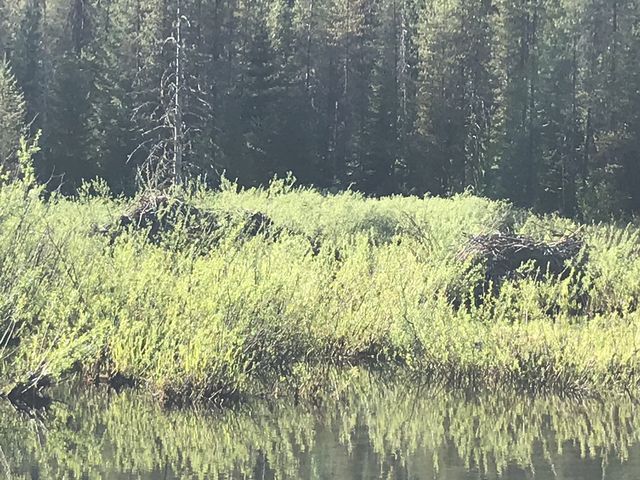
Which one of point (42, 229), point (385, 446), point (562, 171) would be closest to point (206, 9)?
point (562, 171)

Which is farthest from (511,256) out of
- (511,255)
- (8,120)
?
(8,120)

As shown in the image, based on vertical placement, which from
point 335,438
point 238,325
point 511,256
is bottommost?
point 335,438

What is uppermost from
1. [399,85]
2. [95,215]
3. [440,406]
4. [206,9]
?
[206,9]

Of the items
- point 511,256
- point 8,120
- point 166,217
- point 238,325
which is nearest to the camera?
point 238,325

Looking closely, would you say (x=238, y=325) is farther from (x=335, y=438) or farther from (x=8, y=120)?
(x=8, y=120)

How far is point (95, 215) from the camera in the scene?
17.7 m

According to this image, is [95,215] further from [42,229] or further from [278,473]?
[278,473]

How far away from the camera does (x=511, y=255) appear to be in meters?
15.1

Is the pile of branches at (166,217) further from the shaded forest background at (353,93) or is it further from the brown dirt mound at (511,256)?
the shaded forest background at (353,93)

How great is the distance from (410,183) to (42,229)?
35.9 m

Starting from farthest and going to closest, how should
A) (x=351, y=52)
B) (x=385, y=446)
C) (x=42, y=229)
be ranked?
(x=351, y=52), (x=42, y=229), (x=385, y=446)

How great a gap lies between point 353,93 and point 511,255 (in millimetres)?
35269

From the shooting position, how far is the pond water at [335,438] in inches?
295

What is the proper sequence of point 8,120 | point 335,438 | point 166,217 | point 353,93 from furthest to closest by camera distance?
1. point 353,93
2. point 8,120
3. point 166,217
4. point 335,438
